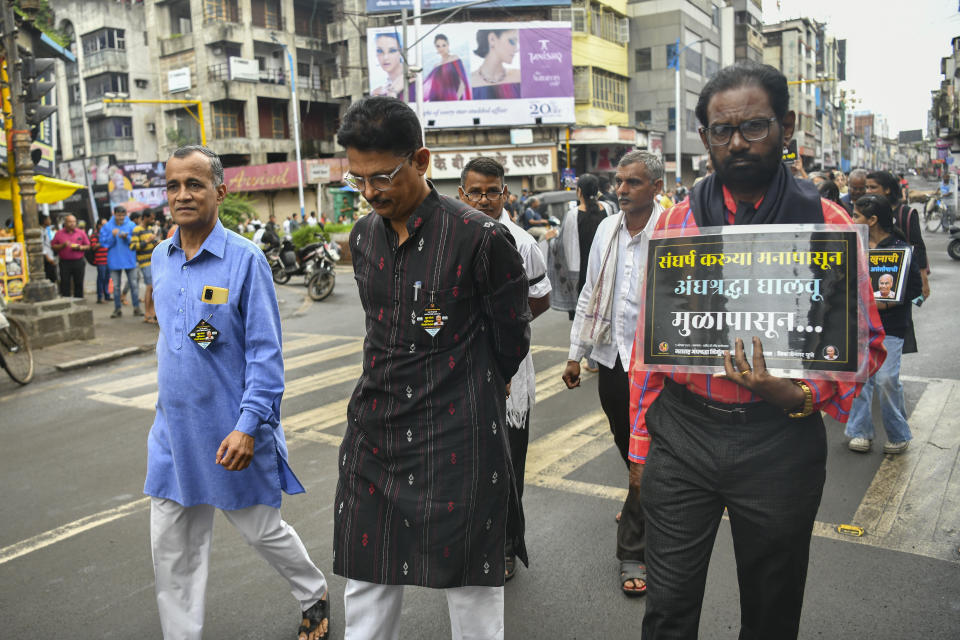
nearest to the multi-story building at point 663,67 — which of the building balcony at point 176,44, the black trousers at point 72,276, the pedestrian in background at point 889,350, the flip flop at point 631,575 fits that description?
the building balcony at point 176,44

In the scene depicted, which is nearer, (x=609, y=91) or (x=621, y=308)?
(x=621, y=308)

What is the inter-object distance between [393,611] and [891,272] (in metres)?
4.28

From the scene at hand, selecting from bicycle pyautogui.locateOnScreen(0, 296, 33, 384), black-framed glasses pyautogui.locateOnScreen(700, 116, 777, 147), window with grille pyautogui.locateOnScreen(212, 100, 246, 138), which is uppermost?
window with grille pyautogui.locateOnScreen(212, 100, 246, 138)

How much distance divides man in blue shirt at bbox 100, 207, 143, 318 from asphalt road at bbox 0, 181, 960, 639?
732 centimetres

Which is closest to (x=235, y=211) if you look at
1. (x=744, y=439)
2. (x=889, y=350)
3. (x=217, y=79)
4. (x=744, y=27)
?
(x=217, y=79)

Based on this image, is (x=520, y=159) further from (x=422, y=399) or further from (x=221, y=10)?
(x=422, y=399)

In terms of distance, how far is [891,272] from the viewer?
5.21 m

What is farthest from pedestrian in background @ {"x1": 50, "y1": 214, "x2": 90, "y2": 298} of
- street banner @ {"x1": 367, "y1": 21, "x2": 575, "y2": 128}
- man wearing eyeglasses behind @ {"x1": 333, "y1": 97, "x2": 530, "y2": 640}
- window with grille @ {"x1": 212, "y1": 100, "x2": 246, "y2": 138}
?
window with grille @ {"x1": 212, "y1": 100, "x2": 246, "y2": 138}

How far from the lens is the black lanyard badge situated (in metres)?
2.85

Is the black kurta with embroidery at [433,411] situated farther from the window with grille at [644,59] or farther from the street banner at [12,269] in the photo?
the window with grille at [644,59]

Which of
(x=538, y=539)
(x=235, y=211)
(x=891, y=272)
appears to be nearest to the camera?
(x=538, y=539)

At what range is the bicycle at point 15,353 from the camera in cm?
870

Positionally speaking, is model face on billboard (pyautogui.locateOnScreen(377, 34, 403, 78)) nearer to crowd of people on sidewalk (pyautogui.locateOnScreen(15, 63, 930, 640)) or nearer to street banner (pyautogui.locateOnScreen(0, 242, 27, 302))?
street banner (pyautogui.locateOnScreen(0, 242, 27, 302))

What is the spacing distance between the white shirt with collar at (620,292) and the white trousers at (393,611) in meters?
1.54
